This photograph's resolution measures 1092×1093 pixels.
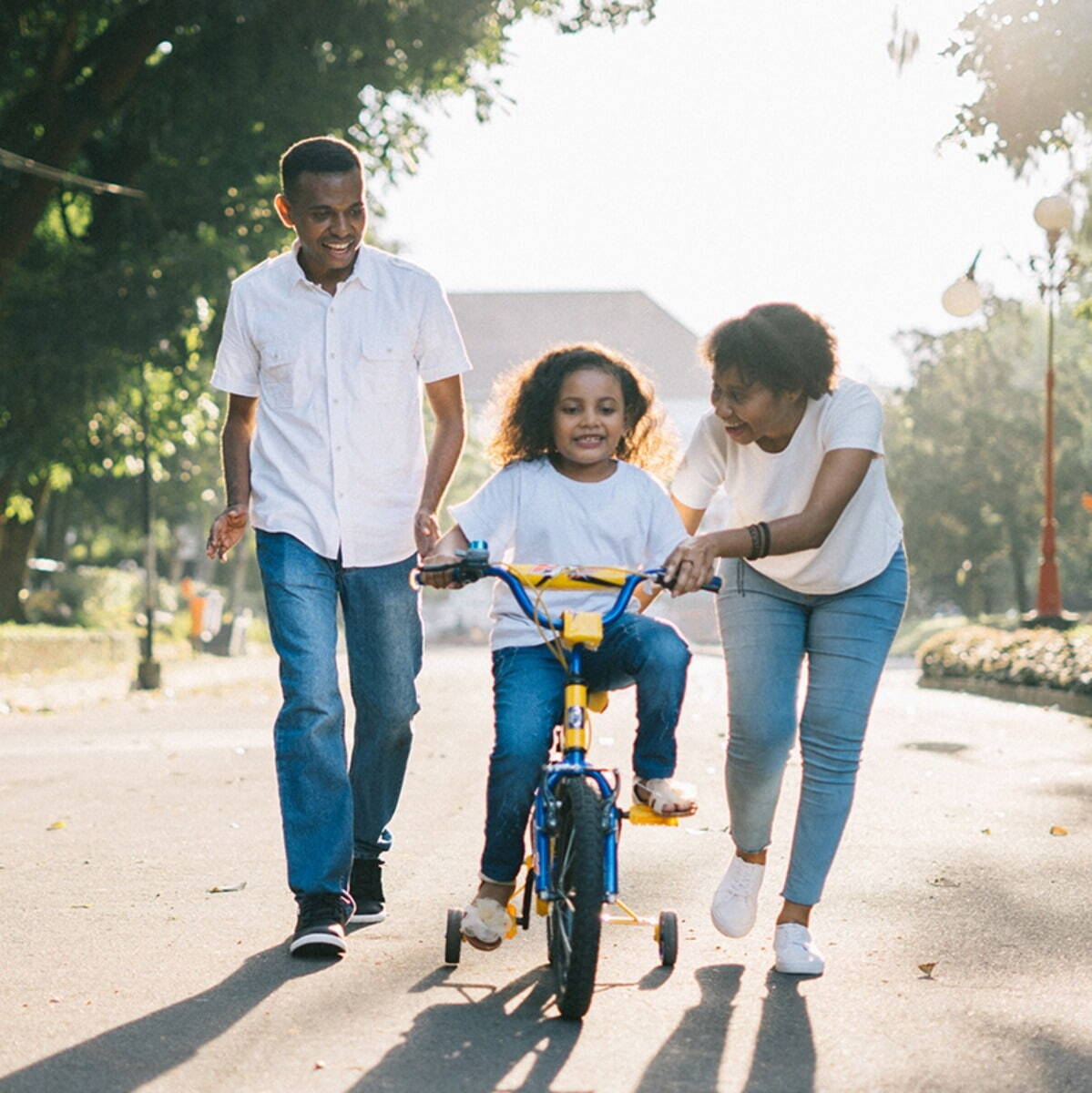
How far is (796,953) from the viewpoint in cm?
488

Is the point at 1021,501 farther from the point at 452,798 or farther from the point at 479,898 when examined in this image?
the point at 479,898

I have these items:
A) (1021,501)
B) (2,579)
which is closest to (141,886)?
(2,579)

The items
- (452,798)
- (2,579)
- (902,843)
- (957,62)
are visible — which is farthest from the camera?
(2,579)

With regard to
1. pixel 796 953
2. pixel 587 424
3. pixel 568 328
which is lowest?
pixel 796 953

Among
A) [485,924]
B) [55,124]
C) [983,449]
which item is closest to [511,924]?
[485,924]

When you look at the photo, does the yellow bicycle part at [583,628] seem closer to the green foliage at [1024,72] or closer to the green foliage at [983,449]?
the green foliage at [1024,72]

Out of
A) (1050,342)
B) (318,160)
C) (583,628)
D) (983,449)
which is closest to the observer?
(583,628)

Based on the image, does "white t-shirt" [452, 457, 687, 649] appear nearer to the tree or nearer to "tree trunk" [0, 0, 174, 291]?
the tree

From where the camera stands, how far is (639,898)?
608 cm

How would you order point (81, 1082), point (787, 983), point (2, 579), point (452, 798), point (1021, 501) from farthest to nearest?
1. point (1021, 501)
2. point (2, 579)
3. point (452, 798)
4. point (787, 983)
5. point (81, 1082)

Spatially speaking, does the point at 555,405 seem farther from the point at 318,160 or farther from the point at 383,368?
the point at 318,160

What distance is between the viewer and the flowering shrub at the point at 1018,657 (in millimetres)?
18812

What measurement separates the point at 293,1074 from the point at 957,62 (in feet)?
34.1

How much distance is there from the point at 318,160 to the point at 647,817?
2017 mm
